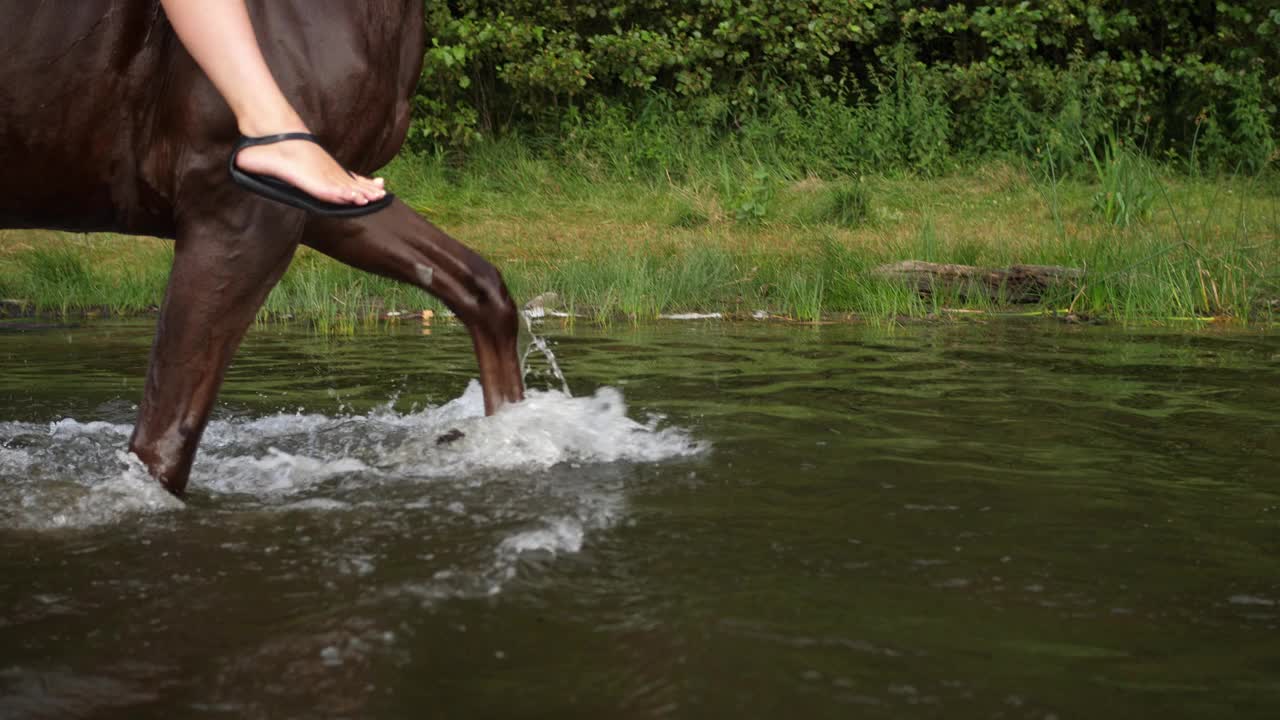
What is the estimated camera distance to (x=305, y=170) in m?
2.67

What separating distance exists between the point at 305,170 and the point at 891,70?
10.3 metres

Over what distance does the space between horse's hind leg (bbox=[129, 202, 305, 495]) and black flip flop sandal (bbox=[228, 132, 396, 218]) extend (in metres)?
0.21

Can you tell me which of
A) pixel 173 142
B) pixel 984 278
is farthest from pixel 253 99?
pixel 984 278

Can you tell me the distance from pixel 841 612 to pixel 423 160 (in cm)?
981

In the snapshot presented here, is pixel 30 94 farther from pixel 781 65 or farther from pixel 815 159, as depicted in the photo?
pixel 781 65

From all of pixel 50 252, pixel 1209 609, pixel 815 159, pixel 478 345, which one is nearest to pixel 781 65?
pixel 815 159

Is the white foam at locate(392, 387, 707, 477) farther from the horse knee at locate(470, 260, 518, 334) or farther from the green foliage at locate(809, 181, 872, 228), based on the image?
the green foliage at locate(809, 181, 872, 228)

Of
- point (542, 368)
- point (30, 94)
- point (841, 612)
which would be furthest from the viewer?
point (542, 368)

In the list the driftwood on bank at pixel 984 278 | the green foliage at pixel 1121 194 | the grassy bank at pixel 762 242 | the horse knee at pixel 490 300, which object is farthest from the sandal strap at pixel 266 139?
the green foliage at pixel 1121 194

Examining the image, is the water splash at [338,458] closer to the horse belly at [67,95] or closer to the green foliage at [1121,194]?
the horse belly at [67,95]

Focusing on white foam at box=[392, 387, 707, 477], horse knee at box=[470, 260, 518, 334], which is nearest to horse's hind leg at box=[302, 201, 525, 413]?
horse knee at box=[470, 260, 518, 334]

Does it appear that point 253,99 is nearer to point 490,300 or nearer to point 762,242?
point 490,300

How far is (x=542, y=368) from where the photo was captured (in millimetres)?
5457

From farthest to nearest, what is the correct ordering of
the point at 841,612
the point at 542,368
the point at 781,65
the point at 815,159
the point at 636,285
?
the point at 781,65 → the point at 815,159 → the point at 636,285 → the point at 542,368 → the point at 841,612
